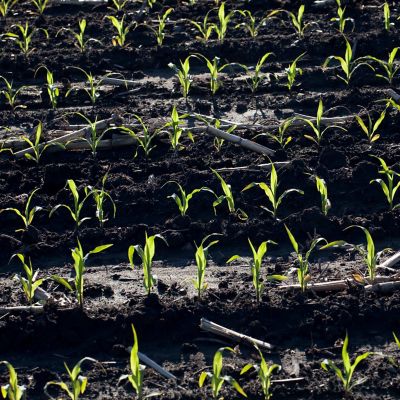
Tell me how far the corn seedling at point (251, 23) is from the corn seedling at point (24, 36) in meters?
1.83

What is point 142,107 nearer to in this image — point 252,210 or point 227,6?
point 252,210

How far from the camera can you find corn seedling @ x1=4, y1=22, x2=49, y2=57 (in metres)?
8.30

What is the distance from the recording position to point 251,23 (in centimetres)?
864

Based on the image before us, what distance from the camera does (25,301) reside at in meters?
4.99

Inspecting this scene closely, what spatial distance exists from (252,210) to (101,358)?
1656mm

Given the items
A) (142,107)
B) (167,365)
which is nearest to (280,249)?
(167,365)

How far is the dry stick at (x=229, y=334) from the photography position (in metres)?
4.53

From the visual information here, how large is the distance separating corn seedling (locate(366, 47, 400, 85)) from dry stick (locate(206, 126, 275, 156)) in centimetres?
130

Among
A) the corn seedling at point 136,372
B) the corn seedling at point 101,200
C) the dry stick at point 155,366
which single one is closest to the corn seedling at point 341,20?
the corn seedling at point 101,200

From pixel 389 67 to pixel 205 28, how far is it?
1894 mm

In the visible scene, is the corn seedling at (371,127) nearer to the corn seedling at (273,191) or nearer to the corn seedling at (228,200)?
the corn seedling at (273,191)

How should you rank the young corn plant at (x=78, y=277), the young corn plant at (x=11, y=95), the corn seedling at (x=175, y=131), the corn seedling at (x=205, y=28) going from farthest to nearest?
the corn seedling at (x=205, y=28) → the young corn plant at (x=11, y=95) → the corn seedling at (x=175, y=131) → the young corn plant at (x=78, y=277)

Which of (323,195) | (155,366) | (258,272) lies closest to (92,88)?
(323,195)

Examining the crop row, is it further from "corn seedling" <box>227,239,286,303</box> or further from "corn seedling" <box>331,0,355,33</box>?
"corn seedling" <box>331,0,355,33</box>
